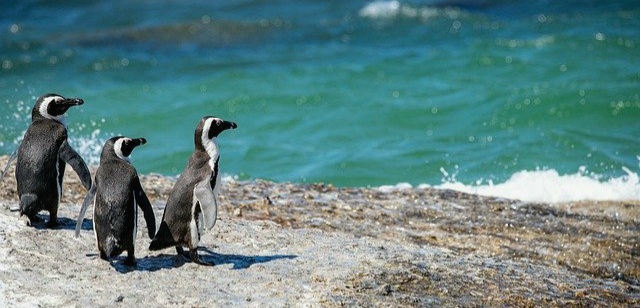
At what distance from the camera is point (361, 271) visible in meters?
7.98

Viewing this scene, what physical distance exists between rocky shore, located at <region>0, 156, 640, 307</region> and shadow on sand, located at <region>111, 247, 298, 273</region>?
0.01 meters

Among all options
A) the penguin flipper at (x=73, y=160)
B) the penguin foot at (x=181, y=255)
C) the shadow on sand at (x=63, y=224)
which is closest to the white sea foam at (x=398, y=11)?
the shadow on sand at (x=63, y=224)

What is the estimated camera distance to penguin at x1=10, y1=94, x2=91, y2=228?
838cm

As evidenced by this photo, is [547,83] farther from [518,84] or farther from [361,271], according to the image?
[361,271]

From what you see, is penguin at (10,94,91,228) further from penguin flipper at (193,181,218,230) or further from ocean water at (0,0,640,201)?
ocean water at (0,0,640,201)

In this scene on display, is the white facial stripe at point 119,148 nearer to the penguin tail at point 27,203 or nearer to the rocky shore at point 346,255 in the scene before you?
the rocky shore at point 346,255

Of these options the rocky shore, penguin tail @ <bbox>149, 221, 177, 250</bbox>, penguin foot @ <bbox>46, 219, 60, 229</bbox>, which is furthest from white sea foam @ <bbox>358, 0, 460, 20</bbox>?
penguin tail @ <bbox>149, 221, 177, 250</bbox>

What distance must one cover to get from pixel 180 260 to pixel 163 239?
0.65ft

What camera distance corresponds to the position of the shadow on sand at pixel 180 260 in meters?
7.84

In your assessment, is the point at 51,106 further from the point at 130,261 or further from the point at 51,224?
the point at 130,261

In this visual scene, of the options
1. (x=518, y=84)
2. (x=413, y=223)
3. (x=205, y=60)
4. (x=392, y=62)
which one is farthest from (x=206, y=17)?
(x=413, y=223)

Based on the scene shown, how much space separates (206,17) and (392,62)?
5902 mm

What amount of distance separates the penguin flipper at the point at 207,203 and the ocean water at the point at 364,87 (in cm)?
696

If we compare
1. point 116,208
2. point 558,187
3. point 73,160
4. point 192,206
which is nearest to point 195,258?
point 192,206
